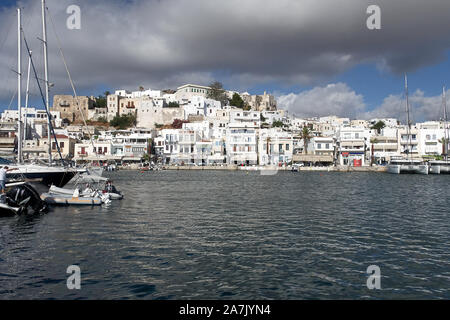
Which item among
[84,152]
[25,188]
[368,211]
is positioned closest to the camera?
[25,188]

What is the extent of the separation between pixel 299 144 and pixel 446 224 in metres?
78.0

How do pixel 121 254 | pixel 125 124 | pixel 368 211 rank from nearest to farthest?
pixel 121 254 < pixel 368 211 < pixel 125 124

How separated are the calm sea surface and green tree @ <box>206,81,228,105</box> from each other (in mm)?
113825

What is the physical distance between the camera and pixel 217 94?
13450 centimetres

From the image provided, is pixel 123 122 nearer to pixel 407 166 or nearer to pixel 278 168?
pixel 278 168

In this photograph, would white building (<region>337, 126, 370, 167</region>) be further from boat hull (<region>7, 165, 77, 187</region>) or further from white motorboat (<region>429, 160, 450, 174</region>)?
boat hull (<region>7, 165, 77, 187</region>)

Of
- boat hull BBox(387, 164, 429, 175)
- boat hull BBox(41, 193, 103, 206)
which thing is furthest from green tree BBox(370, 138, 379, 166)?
boat hull BBox(41, 193, 103, 206)

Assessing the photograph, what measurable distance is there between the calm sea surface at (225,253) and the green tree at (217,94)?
11383 centimetres

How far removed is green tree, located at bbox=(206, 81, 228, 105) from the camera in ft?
440

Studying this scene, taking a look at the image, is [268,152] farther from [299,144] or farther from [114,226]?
[114,226]

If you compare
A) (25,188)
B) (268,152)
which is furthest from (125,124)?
(25,188)

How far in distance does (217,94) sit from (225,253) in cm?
12474

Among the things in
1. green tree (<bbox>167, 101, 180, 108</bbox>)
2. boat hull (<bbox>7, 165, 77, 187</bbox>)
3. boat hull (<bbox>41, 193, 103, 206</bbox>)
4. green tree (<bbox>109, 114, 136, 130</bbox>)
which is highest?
green tree (<bbox>167, 101, 180, 108</bbox>)

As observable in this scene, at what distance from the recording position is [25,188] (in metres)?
20.8
